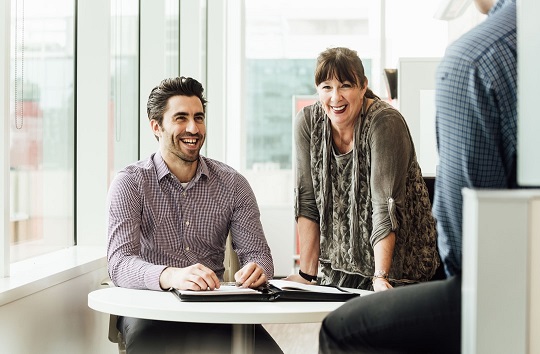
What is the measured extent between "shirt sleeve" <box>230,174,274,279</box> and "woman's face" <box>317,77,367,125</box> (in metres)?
0.45

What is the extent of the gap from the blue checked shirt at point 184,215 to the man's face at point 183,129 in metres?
0.06

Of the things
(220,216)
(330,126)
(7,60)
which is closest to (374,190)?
(330,126)

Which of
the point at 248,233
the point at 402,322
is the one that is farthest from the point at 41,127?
the point at 402,322

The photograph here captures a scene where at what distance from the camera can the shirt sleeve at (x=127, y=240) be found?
7.60 feet

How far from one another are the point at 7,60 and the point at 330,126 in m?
1.04

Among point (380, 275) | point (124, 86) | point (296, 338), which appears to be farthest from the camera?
point (296, 338)

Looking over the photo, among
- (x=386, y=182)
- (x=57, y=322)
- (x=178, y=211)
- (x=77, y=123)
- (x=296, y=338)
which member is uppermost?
(x=77, y=123)

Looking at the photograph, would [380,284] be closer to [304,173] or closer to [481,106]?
[304,173]

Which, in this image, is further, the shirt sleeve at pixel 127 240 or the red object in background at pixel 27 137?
the red object in background at pixel 27 137

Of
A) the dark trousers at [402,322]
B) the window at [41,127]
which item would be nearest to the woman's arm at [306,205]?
the window at [41,127]

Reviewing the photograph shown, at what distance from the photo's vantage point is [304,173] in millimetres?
2699

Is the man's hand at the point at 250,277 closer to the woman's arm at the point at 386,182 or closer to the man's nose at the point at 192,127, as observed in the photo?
the woman's arm at the point at 386,182

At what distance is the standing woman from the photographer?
96.3 inches

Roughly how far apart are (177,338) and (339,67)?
986 millimetres
